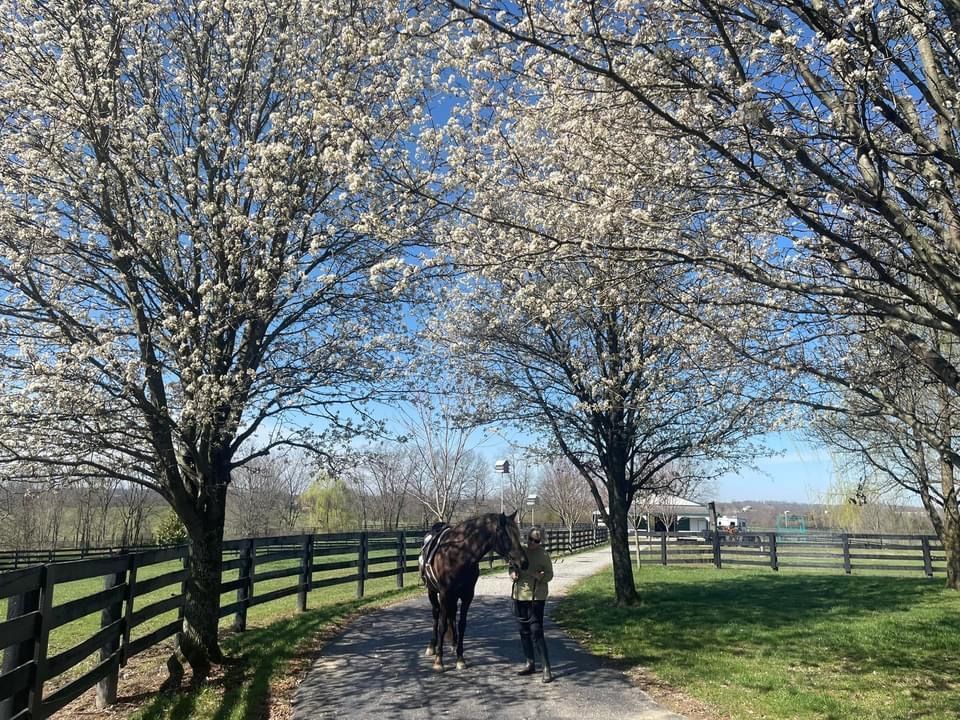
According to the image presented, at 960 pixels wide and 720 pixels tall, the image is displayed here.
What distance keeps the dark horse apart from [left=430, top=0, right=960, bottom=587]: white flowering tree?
389 cm

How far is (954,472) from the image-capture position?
16031mm

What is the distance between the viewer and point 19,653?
4.70m

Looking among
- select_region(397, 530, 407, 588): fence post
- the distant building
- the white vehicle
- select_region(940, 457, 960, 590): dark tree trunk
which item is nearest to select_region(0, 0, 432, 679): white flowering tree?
select_region(397, 530, 407, 588): fence post

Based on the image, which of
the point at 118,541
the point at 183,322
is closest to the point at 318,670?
the point at 183,322

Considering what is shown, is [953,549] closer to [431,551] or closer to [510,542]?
[510,542]

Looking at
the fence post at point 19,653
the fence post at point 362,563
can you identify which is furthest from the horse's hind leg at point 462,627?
the fence post at point 362,563

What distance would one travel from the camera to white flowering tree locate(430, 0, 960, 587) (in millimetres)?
4758

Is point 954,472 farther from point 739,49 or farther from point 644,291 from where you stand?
point 739,49

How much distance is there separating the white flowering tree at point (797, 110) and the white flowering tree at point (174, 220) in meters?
2.02

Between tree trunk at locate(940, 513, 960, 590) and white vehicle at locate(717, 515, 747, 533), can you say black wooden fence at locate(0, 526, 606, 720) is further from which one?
white vehicle at locate(717, 515, 747, 533)

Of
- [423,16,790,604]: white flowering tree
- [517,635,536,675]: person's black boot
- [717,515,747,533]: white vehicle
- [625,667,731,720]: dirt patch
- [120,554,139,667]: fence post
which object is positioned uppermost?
[423,16,790,604]: white flowering tree

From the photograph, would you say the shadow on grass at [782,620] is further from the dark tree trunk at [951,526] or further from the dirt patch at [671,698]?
the dirt patch at [671,698]

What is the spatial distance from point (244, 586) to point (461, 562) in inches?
182

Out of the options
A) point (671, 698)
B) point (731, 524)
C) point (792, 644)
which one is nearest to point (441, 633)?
point (671, 698)
